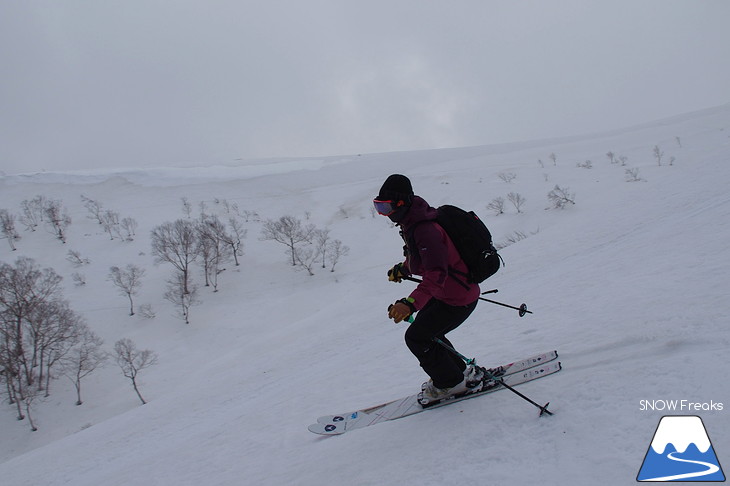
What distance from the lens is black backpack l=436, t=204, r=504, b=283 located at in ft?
11.0

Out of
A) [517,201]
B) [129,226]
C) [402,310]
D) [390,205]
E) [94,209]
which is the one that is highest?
[94,209]

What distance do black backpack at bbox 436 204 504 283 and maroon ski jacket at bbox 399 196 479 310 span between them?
0.06m

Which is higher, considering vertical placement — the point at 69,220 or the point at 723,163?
the point at 69,220

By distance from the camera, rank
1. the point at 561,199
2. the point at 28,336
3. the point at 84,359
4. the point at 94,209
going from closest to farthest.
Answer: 1. the point at 84,359
2. the point at 28,336
3. the point at 561,199
4. the point at 94,209

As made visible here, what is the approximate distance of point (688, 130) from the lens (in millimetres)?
53625

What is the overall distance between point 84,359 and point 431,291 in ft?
105

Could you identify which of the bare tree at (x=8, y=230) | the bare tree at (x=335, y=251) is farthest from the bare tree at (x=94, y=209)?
the bare tree at (x=335, y=251)

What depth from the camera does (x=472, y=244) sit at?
337 cm

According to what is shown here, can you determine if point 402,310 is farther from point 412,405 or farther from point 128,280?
point 128,280

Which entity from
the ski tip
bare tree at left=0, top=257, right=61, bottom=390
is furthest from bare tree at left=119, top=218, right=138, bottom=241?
the ski tip

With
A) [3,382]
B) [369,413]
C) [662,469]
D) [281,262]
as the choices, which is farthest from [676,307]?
[281,262]

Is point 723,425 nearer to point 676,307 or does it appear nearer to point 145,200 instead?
point 676,307

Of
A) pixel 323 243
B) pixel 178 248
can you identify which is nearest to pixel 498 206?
pixel 323 243

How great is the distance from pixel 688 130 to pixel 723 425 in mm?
68252
